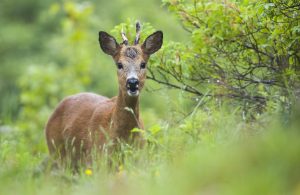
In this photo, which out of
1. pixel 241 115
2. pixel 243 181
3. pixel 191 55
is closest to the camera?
pixel 243 181

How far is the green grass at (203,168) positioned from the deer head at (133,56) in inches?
67.2

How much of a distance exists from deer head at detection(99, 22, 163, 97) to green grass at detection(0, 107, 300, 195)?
5.60 feet

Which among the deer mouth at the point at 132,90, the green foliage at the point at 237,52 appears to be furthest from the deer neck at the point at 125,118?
the green foliage at the point at 237,52

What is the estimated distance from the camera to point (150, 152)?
7.00 m

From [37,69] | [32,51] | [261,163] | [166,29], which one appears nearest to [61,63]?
[32,51]

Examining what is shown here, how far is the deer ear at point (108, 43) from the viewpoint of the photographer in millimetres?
9023

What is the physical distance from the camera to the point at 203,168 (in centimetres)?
549

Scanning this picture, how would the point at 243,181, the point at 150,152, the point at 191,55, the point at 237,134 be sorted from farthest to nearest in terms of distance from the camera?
the point at 191,55
the point at 150,152
the point at 237,134
the point at 243,181

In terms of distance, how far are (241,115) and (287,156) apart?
2268 millimetres

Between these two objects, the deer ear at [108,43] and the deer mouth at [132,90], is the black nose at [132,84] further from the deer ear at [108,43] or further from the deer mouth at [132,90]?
the deer ear at [108,43]

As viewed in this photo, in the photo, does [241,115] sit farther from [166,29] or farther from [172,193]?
[166,29]

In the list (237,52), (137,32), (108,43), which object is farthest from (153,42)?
(237,52)

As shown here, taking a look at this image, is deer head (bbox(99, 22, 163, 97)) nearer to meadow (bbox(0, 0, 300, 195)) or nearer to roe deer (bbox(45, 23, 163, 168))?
roe deer (bbox(45, 23, 163, 168))

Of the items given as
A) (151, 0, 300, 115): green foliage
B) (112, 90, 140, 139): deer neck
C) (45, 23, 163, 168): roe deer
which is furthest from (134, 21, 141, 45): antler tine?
(112, 90, 140, 139): deer neck
